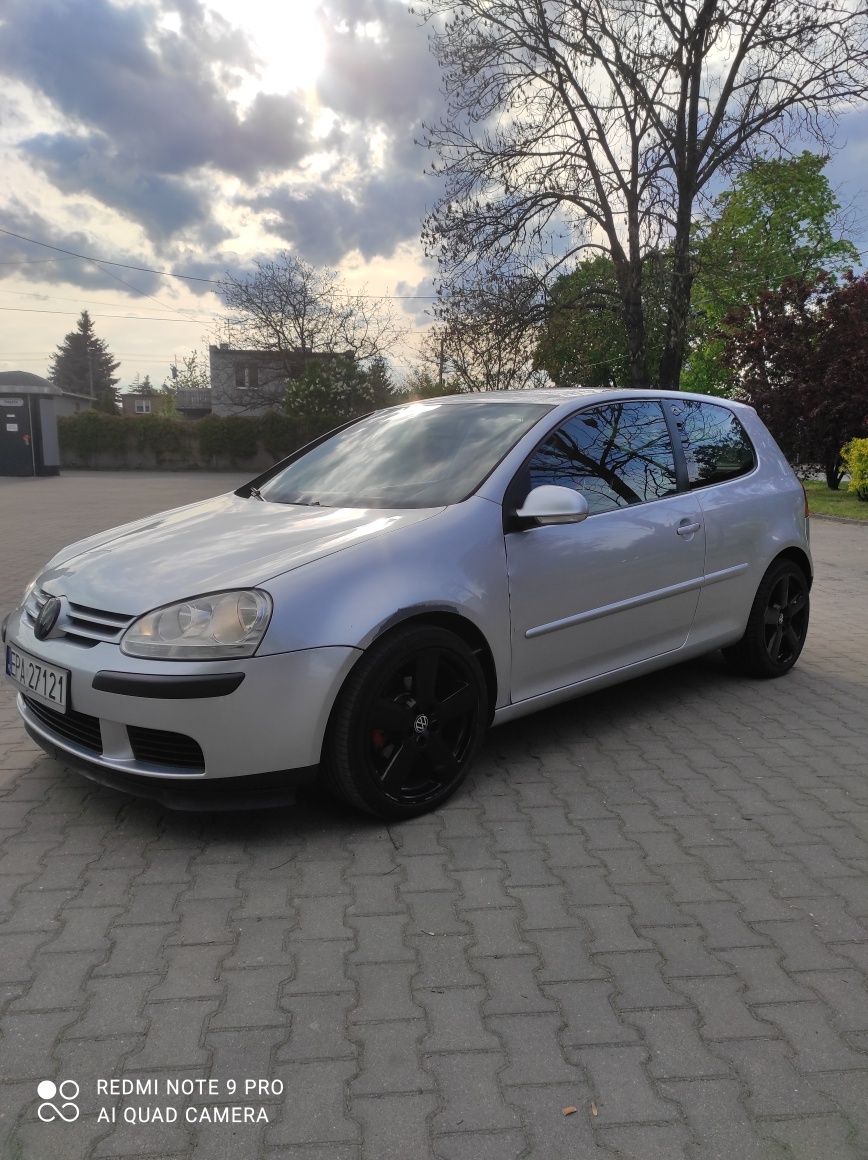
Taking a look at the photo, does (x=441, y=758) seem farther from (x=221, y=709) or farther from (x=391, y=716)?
(x=221, y=709)

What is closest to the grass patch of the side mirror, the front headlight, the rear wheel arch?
the rear wheel arch

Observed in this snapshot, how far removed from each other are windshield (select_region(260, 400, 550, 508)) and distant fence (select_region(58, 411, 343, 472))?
32070 millimetres

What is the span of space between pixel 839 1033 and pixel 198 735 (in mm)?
1924

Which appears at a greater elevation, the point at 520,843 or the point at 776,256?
the point at 776,256

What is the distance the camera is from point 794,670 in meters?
5.34

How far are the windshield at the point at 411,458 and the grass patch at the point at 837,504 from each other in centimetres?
1321

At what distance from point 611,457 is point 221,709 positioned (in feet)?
7.07

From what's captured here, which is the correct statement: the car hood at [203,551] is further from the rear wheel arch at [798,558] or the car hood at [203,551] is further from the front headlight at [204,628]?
the rear wheel arch at [798,558]

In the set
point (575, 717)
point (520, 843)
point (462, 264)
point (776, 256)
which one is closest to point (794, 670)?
point (575, 717)

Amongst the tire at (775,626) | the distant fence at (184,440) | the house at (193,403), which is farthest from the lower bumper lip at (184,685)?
the house at (193,403)

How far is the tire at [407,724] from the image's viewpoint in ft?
9.76

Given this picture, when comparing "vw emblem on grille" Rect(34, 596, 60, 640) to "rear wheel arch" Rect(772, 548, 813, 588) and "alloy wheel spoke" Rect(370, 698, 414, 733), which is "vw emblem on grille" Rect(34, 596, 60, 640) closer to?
"alloy wheel spoke" Rect(370, 698, 414, 733)

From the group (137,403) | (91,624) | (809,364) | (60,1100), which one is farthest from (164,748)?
(137,403)

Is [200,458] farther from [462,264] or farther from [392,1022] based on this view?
[392,1022]
